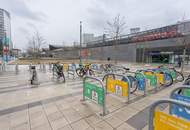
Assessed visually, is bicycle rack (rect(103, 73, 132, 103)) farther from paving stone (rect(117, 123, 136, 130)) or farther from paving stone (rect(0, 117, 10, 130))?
paving stone (rect(0, 117, 10, 130))

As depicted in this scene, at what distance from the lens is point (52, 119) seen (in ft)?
9.69

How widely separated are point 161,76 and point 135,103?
2424mm

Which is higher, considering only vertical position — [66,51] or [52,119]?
[66,51]

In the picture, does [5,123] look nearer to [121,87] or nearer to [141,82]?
[121,87]

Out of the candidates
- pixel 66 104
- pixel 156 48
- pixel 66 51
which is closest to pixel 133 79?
pixel 66 104

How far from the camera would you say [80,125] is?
8.91ft

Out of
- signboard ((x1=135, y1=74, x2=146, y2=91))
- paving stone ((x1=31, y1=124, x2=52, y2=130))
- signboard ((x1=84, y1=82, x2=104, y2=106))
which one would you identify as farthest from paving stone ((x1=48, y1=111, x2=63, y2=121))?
signboard ((x1=135, y1=74, x2=146, y2=91))

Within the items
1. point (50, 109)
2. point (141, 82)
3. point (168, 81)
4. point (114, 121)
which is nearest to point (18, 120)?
point (50, 109)

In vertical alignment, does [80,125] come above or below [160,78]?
below

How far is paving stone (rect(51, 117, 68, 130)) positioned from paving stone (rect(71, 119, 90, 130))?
219mm

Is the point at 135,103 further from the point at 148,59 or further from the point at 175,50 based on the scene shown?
the point at 148,59

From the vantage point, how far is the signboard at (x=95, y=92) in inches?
124

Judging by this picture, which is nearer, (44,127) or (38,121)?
(44,127)

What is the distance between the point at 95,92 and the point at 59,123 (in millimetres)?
1177
